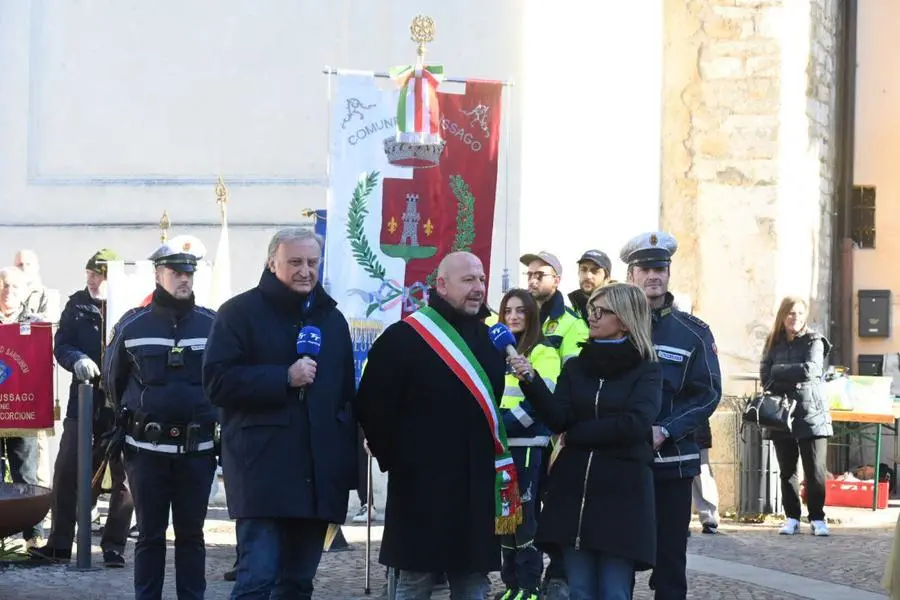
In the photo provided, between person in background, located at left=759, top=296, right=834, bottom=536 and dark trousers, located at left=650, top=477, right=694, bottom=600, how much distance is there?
5.37 meters

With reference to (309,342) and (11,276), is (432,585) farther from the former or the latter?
(11,276)

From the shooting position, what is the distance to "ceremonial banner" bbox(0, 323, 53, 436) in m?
10.7

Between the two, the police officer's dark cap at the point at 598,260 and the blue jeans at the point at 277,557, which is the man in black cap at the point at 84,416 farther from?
the blue jeans at the point at 277,557

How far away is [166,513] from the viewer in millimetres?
8305

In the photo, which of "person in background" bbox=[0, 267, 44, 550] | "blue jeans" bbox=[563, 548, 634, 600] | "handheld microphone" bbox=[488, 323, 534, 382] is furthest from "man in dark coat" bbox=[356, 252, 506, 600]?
"person in background" bbox=[0, 267, 44, 550]

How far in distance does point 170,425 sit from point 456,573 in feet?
7.01

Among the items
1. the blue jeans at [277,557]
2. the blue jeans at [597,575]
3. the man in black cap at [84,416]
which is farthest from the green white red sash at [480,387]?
the man in black cap at [84,416]

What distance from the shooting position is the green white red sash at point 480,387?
6.69 metres

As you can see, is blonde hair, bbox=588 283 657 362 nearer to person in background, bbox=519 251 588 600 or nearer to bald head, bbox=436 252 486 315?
bald head, bbox=436 252 486 315

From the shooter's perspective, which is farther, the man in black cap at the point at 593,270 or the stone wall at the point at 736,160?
the stone wall at the point at 736,160

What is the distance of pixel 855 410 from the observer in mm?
14719

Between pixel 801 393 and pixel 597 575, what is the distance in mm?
6375

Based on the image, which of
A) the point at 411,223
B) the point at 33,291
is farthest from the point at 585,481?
the point at 33,291

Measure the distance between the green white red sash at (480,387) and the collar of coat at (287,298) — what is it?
1.61ft
